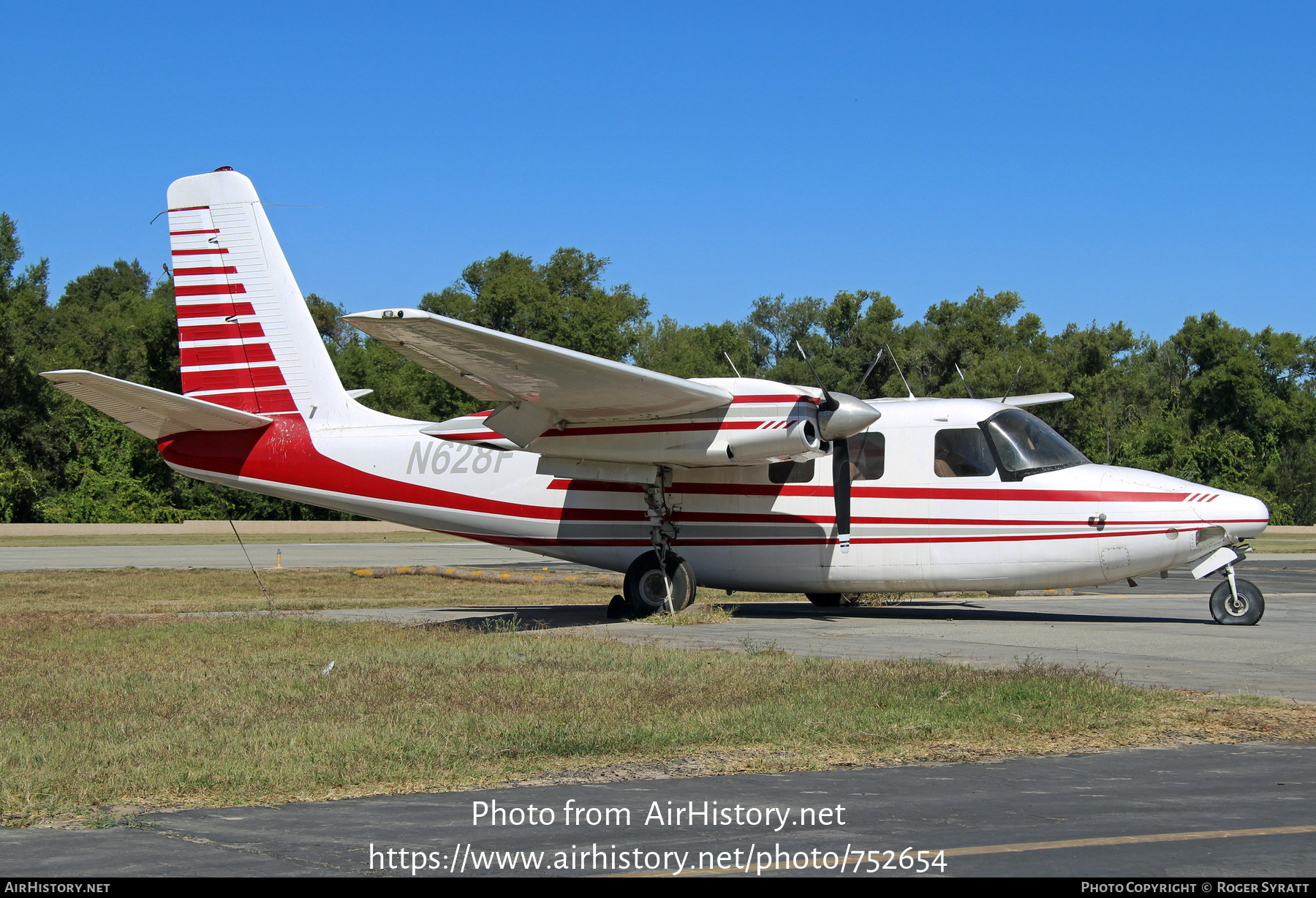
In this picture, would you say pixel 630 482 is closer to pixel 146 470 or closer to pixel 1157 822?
pixel 1157 822

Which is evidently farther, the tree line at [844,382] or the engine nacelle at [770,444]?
the tree line at [844,382]

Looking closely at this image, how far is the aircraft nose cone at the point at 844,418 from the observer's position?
15.4 meters

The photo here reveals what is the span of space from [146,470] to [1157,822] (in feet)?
201

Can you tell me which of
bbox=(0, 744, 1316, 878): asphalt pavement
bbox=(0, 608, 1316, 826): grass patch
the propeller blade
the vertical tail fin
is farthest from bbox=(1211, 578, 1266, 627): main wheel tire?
the vertical tail fin

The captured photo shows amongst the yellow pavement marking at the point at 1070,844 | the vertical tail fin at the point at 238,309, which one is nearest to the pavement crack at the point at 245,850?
the yellow pavement marking at the point at 1070,844

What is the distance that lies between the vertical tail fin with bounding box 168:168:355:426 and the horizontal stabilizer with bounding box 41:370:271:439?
1.65 feet

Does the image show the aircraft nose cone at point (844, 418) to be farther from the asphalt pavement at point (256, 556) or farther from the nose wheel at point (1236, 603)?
the asphalt pavement at point (256, 556)

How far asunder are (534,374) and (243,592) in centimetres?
1117

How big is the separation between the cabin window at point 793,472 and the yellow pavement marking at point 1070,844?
11133mm

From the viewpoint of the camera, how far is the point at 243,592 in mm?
22344

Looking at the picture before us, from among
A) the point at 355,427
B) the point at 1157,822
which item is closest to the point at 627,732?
the point at 1157,822

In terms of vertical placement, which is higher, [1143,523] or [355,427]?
[355,427]

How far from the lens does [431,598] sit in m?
21.4

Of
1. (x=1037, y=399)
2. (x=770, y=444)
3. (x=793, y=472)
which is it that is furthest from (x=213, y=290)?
(x=1037, y=399)
